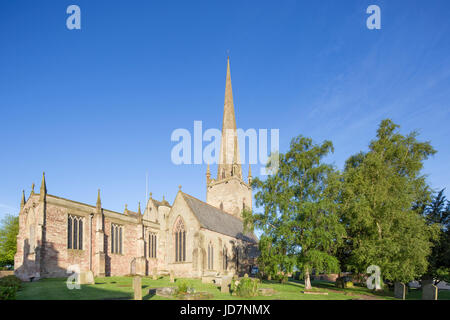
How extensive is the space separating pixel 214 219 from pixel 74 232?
19383 millimetres

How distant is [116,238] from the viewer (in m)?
36.6

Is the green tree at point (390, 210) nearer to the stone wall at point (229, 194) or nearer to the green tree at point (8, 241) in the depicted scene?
the stone wall at point (229, 194)

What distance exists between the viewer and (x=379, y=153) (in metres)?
30.8

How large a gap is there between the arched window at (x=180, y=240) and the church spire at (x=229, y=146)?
20575mm

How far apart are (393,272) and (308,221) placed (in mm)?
7638

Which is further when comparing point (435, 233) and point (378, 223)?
point (435, 233)

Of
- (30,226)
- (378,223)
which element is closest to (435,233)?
(378,223)

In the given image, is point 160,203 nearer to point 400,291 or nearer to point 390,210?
point 390,210

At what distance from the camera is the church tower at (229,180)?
57.1 meters

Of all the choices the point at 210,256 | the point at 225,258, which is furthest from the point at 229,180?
the point at 210,256

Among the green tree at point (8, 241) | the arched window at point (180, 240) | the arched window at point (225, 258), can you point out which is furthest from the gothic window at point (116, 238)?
the green tree at point (8, 241)

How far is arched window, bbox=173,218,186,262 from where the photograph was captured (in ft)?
128
